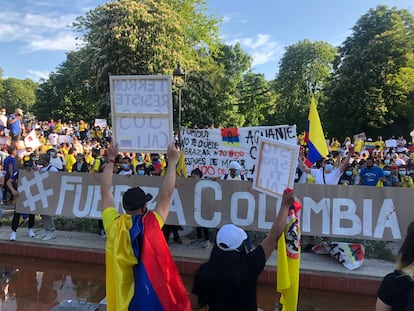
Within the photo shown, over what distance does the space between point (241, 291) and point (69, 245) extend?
5.32m

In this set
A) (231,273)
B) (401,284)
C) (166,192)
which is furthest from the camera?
(166,192)

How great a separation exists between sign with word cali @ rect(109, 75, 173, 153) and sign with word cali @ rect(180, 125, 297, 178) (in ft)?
17.7

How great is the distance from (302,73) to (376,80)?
17302 mm

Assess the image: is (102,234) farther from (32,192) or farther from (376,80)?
(376,80)

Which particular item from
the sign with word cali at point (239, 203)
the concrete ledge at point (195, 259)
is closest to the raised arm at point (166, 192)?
the sign with word cali at point (239, 203)

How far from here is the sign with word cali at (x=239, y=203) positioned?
6.14 m

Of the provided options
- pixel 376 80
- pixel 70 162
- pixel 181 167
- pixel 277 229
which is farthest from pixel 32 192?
Result: pixel 376 80

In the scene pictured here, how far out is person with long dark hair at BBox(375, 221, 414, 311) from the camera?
2061 mm

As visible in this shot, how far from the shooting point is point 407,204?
6051mm

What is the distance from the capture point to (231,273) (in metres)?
2.43

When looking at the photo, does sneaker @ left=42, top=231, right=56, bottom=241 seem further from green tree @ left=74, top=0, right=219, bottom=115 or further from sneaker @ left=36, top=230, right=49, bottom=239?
green tree @ left=74, top=0, right=219, bottom=115

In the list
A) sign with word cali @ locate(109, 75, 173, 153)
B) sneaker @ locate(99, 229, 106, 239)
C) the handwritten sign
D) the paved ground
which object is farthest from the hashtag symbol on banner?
the handwritten sign

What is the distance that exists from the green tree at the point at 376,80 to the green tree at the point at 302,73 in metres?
12.4

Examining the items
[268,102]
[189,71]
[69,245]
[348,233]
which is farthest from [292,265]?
[268,102]
